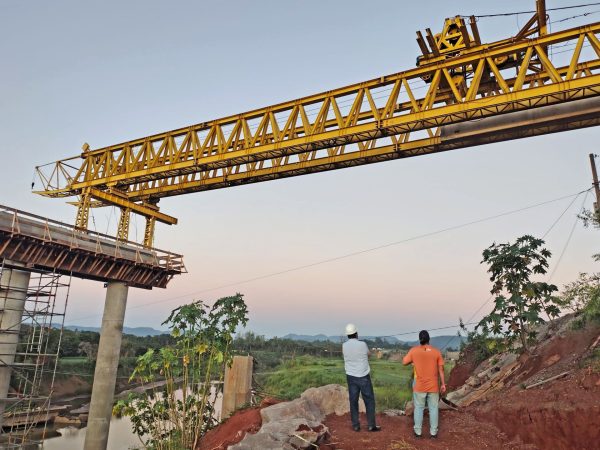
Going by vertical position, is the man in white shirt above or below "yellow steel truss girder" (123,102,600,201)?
below

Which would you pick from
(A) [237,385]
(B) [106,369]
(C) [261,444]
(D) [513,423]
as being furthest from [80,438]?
(D) [513,423]

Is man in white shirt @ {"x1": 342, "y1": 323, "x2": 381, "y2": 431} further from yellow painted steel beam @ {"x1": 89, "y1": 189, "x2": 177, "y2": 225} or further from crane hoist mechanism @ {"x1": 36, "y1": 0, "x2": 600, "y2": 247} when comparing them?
yellow painted steel beam @ {"x1": 89, "y1": 189, "x2": 177, "y2": 225}

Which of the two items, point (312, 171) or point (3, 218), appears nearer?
point (3, 218)


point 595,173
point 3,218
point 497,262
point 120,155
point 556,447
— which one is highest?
point 120,155

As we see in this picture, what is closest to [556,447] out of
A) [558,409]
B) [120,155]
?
[558,409]

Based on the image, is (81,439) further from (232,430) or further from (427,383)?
(427,383)

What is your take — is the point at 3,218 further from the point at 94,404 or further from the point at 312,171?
the point at 312,171

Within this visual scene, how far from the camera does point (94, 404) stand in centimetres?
1933

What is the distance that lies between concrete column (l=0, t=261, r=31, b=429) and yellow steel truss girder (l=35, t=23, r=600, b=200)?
255 inches

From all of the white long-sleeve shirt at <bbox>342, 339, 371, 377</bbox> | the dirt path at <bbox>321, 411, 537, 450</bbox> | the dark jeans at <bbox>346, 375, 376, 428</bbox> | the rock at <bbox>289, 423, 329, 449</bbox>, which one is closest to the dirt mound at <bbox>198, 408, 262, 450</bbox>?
the rock at <bbox>289, 423, 329, 449</bbox>

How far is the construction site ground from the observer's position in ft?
22.7

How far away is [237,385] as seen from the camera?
1040 centimetres

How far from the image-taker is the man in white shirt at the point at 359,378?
7.46m

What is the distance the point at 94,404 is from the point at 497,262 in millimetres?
17862
